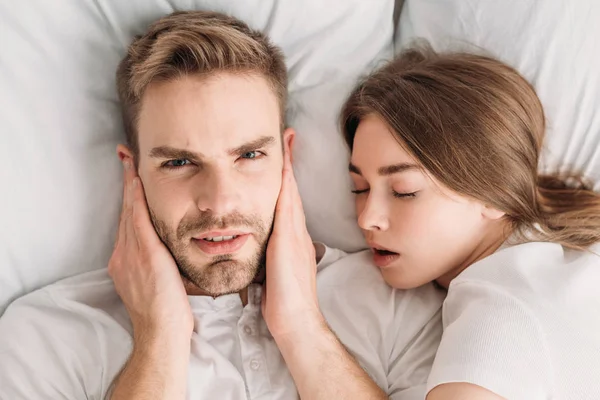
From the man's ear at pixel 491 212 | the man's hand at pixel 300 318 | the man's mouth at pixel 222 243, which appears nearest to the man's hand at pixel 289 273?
the man's hand at pixel 300 318

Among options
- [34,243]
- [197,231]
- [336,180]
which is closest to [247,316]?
[197,231]

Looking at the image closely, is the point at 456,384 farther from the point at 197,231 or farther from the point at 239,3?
the point at 239,3

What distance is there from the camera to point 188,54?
5.14 feet

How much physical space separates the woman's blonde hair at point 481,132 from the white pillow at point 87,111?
0.19 meters

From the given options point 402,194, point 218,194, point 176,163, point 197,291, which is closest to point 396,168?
point 402,194

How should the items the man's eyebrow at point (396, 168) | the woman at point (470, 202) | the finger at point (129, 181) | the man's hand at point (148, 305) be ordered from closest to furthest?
the woman at point (470, 202) → the man's hand at point (148, 305) → the man's eyebrow at point (396, 168) → the finger at point (129, 181)

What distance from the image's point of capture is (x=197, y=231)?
61.7 inches

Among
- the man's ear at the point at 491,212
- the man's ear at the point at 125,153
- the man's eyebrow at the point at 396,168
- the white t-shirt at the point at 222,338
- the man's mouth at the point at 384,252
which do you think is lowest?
the white t-shirt at the point at 222,338

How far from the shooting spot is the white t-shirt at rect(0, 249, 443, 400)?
1.57 m

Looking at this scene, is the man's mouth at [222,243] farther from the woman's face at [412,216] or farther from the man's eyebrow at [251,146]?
the woman's face at [412,216]

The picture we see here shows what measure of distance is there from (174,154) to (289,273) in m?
0.47

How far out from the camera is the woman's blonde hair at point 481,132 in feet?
5.29

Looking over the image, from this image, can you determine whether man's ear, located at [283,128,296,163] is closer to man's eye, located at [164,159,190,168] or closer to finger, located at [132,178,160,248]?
man's eye, located at [164,159,190,168]

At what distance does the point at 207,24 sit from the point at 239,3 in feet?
0.60
